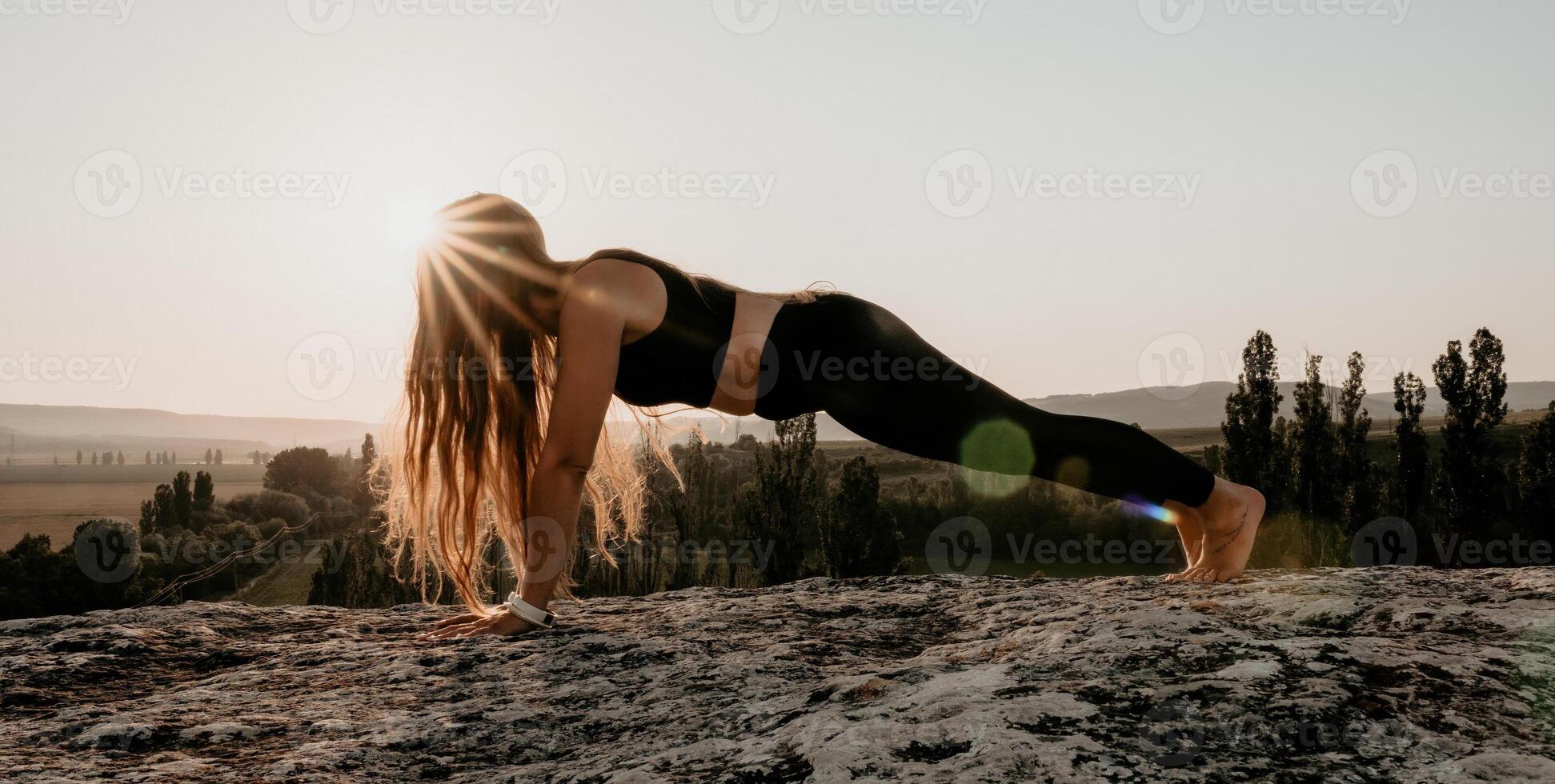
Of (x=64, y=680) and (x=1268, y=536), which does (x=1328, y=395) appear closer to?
(x=1268, y=536)

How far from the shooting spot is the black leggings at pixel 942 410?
3.09 metres

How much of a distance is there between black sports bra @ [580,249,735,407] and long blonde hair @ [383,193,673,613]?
11.8 inches

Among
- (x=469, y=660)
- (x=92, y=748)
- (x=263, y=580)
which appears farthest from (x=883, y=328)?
(x=263, y=580)

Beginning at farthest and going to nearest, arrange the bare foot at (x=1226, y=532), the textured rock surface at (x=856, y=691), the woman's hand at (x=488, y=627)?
1. the bare foot at (x=1226, y=532)
2. the woman's hand at (x=488, y=627)
3. the textured rock surface at (x=856, y=691)

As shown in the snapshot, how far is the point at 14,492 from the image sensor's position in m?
120

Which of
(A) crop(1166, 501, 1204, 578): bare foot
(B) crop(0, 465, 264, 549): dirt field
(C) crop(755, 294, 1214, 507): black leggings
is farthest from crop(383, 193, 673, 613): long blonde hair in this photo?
(B) crop(0, 465, 264, 549): dirt field

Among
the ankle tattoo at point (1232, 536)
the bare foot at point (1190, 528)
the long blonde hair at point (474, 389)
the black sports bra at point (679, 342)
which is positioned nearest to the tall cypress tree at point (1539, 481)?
the bare foot at point (1190, 528)

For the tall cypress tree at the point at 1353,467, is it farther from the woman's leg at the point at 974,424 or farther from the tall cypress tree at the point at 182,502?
the tall cypress tree at the point at 182,502

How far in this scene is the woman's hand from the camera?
8.46 ft

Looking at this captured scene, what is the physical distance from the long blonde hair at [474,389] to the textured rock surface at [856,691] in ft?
1.96

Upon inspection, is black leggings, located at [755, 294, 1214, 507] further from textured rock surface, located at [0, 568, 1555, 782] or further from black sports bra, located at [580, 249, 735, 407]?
textured rock surface, located at [0, 568, 1555, 782]

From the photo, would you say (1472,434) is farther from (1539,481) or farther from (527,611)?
(527,611)

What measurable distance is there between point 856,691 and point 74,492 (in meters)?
152

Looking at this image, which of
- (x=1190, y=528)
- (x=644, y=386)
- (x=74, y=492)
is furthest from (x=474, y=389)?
(x=74, y=492)
